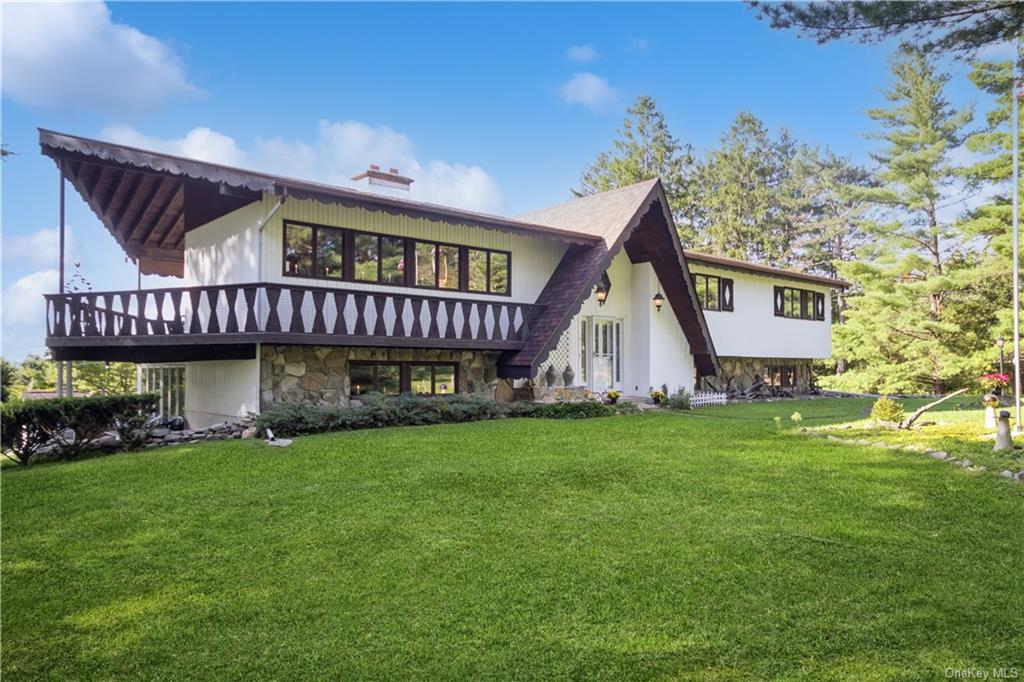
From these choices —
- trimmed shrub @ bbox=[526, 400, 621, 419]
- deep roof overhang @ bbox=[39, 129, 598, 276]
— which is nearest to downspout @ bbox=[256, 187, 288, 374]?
deep roof overhang @ bbox=[39, 129, 598, 276]

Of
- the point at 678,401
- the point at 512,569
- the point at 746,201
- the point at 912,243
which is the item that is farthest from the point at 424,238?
the point at 746,201

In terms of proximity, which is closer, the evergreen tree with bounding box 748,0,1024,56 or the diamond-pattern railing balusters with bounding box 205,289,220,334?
the evergreen tree with bounding box 748,0,1024,56

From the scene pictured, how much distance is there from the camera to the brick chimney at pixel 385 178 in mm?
16547

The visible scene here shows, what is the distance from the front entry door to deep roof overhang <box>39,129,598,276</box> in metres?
2.99

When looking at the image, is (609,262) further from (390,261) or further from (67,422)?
(67,422)

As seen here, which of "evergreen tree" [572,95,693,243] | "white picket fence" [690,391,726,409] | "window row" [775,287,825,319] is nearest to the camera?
"white picket fence" [690,391,726,409]

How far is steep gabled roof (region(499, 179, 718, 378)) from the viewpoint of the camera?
1578 centimetres

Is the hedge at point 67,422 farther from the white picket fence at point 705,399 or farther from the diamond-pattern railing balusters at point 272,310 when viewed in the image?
the white picket fence at point 705,399

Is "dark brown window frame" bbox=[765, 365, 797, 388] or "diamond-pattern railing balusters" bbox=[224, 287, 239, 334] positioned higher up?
"diamond-pattern railing balusters" bbox=[224, 287, 239, 334]

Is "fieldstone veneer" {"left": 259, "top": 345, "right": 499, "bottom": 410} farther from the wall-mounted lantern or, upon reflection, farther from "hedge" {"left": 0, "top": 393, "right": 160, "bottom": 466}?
the wall-mounted lantern

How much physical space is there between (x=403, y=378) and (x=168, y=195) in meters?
6.27

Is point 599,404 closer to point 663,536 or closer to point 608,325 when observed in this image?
point 608,325

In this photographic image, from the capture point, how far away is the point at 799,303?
2486 cm

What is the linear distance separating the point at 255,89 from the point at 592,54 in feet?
36.6
